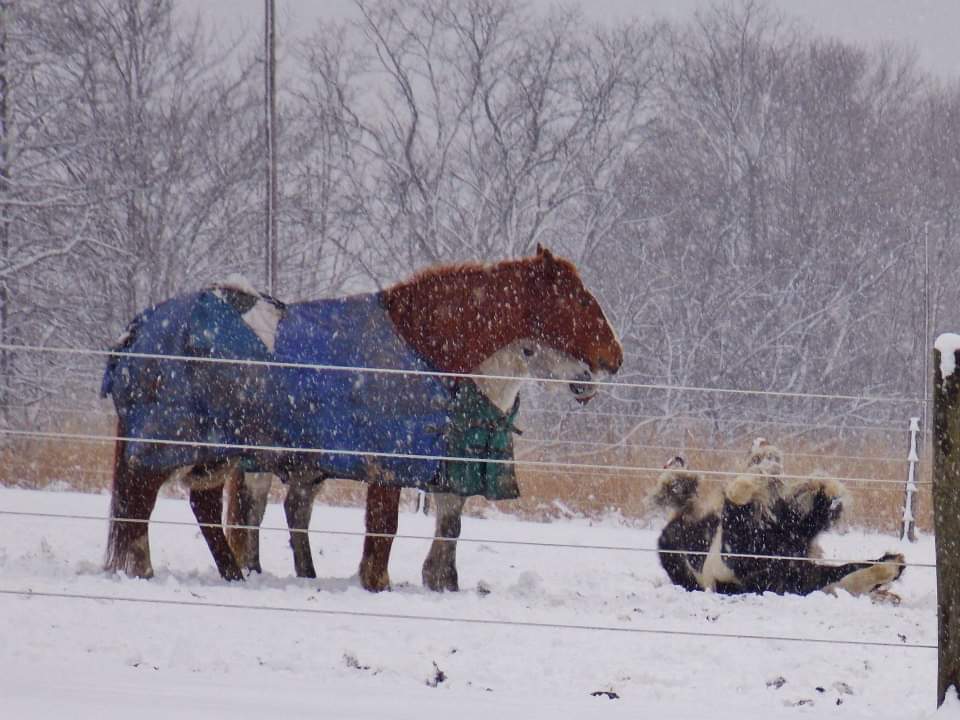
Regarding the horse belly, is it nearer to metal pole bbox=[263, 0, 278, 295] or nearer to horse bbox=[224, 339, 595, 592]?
horse bbox=[224, 339, 595, 592]

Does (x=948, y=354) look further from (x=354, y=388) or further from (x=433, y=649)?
(x=354, y=388)

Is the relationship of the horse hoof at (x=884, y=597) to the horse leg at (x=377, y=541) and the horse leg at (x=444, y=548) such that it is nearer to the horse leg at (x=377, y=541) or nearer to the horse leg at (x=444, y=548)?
the horse leg at (x=444, y=548)

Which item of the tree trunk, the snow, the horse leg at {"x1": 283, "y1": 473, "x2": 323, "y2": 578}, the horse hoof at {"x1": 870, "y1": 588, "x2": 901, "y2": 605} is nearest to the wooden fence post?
the snow

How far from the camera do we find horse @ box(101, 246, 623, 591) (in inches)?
222

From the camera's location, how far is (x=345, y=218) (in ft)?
54.2

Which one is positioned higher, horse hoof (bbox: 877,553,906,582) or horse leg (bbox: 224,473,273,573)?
horse leg (bbox: 224,473,273,573)

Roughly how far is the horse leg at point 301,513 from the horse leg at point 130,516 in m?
0.67

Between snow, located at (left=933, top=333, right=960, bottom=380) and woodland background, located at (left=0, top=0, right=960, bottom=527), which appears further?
woodland background, located at (left=0, top=0, right=960, bottom=527)

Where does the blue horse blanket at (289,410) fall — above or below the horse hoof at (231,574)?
above

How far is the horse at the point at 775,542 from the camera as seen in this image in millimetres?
5965

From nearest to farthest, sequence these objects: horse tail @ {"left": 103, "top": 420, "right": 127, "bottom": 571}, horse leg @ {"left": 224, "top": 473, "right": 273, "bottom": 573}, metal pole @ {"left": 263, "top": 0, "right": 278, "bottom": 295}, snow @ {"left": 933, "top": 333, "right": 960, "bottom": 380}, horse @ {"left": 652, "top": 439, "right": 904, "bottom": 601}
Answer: snow @ {"left": 933, "top": 333, "right": 960, "bottom": 380} < horse tail @ {"left": 103, "top": 420, "right": 127, "bottom": 571} < horse @ {"left": 652, "top": 439, "right": 904, "bottom": 601} < horse leg @ {"left": 224, "top": 473, "right": 273, "bottom": 573} < metal pole @ {"left": 263, "top": 0, "right": 278, "bottom": 295}

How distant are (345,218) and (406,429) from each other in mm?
11204

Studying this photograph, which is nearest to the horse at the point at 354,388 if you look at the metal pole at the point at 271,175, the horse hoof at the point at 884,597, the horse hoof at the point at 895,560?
the horse hoof at the point at 895,560

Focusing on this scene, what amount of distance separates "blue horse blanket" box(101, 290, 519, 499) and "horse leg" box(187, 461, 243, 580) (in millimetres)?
104
